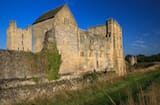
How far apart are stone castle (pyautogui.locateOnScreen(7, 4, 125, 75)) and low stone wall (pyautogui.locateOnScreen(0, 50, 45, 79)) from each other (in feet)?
9.00

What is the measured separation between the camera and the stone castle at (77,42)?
51.5ft

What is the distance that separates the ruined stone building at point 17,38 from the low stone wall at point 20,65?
52.3 feet

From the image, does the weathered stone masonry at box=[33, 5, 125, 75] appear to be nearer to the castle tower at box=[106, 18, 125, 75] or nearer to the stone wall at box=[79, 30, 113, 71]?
the stone wall at box=[79, 30, 113, 71]

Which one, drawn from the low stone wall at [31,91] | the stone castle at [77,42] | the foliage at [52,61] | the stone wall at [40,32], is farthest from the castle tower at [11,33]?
the low stone wall at [31,91]

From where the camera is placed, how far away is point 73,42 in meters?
17.0

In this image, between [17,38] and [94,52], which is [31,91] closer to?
[94,52]

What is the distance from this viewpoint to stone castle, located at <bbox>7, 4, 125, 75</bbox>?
15703 mm

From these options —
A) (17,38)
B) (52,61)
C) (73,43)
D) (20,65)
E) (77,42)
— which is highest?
(17,38)

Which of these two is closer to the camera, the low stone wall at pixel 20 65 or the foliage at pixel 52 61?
the low stone wall at pixel 20 65

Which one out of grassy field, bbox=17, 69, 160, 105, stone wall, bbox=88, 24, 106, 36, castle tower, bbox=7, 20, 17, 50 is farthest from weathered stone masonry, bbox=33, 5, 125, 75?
castle tower, bbox=7, 20, 17, 50

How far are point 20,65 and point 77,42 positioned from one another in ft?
25.1

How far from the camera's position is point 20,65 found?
11375 mm

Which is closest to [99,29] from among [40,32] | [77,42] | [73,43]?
[77,42]

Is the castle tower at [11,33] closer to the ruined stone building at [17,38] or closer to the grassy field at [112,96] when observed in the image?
the ruined stone building at [17,38]
